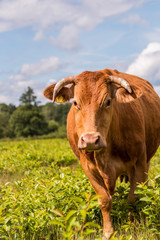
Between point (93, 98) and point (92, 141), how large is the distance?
2.38 feet

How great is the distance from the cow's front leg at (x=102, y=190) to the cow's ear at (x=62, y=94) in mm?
960

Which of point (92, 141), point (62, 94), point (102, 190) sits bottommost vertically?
point (102, 190)

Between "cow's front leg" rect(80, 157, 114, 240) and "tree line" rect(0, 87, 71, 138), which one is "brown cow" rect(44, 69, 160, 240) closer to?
"cow's front leg" rect(80, 157, 114, 240)

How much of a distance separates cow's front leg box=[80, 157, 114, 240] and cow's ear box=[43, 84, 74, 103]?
0.96m

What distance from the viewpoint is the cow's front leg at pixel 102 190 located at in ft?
14.8

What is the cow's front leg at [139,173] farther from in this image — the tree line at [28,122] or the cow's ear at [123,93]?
the tree line at [28,122]

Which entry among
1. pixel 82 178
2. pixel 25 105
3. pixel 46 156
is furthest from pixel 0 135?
pixel 82 178

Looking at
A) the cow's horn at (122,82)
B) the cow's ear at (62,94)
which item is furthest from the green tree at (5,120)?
the cow's horn at (122,82)

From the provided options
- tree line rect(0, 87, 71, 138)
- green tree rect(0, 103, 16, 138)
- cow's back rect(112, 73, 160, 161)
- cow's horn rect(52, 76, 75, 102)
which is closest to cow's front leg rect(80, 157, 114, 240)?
cow's back rect(112, 73, 160, 161)

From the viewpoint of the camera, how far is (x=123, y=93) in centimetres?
454

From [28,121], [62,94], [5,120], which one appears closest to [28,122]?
[28,121]

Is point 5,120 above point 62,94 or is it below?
above

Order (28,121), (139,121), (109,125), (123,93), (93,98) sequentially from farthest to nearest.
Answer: (28,121), (139,121), (123,93), (109,125), (93,98)

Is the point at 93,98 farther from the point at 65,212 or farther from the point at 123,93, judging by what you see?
the point at 65,212
